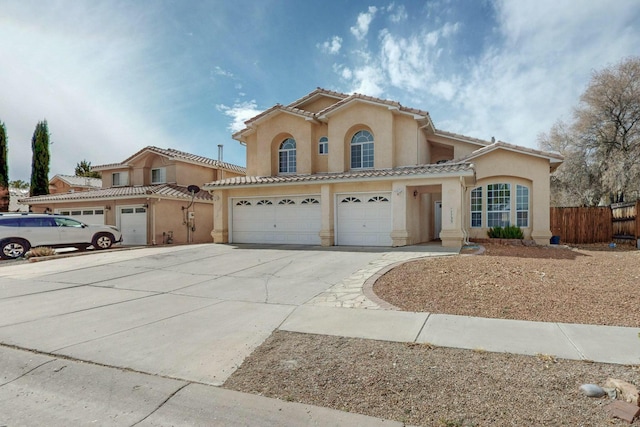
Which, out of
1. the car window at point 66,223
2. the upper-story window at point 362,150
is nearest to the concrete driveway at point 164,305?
the car window at point 66,223

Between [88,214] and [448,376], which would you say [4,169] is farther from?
[448,376]

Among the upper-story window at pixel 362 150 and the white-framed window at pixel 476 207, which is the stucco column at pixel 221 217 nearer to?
the upper-story window at pixel 362 150

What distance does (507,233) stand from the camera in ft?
54.7

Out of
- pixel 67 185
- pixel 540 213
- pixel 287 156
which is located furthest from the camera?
pixel 67 185

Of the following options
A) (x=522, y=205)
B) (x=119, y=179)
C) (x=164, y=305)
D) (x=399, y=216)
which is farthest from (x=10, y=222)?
(x=522, y=205)

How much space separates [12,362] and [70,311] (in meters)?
2.26

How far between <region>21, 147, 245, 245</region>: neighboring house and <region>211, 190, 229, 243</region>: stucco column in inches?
165

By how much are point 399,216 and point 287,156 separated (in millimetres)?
7594

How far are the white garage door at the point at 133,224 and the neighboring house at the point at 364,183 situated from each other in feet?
17.4

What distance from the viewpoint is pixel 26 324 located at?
599cm

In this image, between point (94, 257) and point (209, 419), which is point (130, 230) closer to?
point (94, 257)

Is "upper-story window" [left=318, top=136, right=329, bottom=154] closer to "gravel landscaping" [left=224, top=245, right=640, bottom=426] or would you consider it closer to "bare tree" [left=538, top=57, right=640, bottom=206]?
"gravel landscaping" [left=224, top=245, right=640, bottom=426]

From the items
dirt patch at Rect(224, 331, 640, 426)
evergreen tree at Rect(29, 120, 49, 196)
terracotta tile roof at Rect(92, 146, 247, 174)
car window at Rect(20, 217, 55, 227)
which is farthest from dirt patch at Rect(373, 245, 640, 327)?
evergreen tree at Rect(29, 120, 49, 196)

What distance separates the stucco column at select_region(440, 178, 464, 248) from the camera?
539 inches
